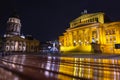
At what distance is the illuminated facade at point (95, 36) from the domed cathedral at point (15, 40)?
50.6m

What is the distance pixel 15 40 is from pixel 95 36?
222 ft

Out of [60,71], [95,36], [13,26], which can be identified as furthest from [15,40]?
[60,71]

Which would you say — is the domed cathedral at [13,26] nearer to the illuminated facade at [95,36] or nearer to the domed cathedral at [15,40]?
the domed cathedral at [15,40]

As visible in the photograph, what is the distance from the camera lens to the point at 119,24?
5188 cm

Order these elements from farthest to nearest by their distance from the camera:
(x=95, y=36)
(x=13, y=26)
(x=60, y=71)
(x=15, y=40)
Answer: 1. (x=13, y=26)
2. (x=15, y=40)
3. (x=95, y=36)
4. (x=60, y=71)

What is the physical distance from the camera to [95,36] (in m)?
58.1

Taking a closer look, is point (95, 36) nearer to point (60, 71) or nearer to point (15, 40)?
point (60, 71)

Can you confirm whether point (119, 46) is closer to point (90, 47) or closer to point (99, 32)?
point (90, 47)

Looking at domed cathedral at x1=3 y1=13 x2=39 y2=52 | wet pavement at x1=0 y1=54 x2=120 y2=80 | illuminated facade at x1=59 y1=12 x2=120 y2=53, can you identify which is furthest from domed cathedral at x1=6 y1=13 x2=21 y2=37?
wet pavement at x1=0 y1=54 x2=120 y2=80

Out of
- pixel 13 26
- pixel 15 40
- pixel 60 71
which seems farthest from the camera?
pixel 13 26

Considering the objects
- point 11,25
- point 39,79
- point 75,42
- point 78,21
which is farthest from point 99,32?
point 11,25

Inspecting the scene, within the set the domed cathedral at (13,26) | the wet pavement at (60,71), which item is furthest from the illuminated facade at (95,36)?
the domed cathedral at (13,26)

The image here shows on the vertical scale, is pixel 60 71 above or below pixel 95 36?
below

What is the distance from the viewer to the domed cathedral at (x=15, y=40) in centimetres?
10162
